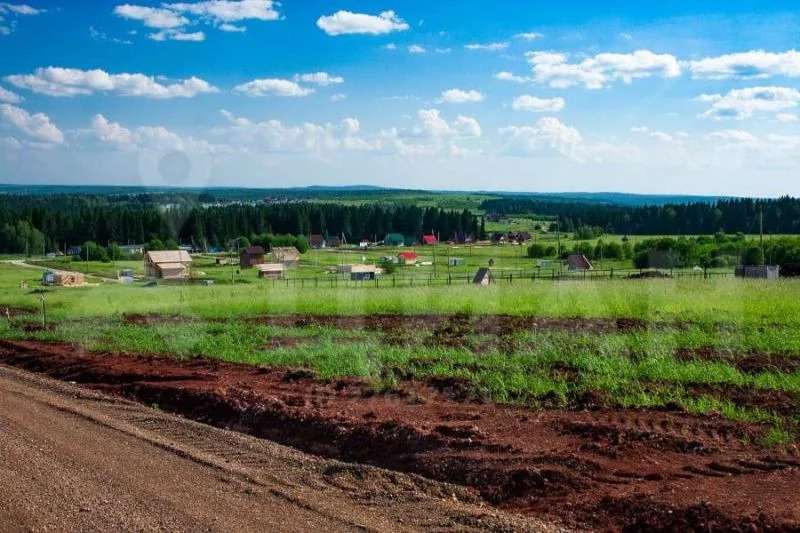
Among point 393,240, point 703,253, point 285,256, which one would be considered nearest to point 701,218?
point 703,253

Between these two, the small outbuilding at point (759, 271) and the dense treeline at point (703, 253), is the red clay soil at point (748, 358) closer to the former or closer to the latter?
the small outbuilding at point (759, 271)

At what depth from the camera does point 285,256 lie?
55.2 meters

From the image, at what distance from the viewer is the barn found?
4047 cm

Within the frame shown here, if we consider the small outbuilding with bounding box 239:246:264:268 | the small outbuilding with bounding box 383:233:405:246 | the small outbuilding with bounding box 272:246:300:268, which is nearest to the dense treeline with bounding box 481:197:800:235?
the small outbuilding with bounding box 383:233:405:246

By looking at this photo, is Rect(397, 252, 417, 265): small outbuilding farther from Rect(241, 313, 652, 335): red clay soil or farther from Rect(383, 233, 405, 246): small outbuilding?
Rect(241, 313, 652, 335): red clay soil

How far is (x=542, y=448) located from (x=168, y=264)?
1428 inches

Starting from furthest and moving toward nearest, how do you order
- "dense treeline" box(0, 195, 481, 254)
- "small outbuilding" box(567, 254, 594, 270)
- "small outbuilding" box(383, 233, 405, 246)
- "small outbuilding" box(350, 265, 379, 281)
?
"small outbuilding" box(383, 233, 405, 246), "small outbuilding" box(567, 254, 594, 270), "small outbuilding" box(350, 265, 379, 281), "dense treeline" box(0, 195, 481, 254)

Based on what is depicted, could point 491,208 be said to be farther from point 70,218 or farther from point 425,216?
point 70,218

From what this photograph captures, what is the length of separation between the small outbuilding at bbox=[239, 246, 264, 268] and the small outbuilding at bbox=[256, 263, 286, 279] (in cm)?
65

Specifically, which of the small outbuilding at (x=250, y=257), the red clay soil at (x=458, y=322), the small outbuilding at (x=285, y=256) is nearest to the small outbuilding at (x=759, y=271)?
the red clay soil at (x=458, y=322)

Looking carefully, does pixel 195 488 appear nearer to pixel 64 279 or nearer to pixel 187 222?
pixel 187 222

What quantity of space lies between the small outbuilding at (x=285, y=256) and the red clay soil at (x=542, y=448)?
42404 millimetres

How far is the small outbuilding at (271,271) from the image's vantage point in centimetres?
5156

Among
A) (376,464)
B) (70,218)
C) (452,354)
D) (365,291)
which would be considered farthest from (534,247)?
(376,464)
